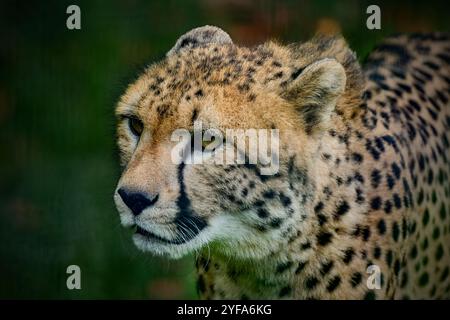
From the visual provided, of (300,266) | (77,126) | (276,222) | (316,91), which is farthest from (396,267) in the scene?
(77,126)

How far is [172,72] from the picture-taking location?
2674 mm

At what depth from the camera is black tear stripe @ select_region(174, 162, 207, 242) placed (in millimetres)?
2492

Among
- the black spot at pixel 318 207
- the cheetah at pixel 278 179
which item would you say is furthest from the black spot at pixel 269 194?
the black spot at pixel 318 207

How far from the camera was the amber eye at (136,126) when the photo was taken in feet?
8.65

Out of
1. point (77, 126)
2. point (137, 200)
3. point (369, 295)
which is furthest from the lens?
point (77, 126)

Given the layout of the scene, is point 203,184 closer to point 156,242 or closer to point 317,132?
point 156,242

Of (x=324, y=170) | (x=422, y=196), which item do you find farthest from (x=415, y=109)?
(x=324, y=170)

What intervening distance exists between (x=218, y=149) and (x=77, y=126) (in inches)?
96.4

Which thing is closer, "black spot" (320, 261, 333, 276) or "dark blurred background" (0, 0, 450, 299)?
"black spot" (320, 261, 333, 276)

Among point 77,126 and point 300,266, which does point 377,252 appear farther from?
point 77,126

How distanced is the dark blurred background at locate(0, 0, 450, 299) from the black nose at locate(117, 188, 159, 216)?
5.77ft

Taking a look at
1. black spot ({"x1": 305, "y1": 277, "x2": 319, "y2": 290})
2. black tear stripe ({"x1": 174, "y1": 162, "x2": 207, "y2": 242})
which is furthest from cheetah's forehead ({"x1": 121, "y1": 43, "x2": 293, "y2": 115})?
black spot ({"x1": 305, "y1": 277, "x2": 319, "y2": 290})

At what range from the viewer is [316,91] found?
2.61 meters

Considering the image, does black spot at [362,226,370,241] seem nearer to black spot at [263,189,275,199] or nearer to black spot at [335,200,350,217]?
black spot at [335,200,350,217]
